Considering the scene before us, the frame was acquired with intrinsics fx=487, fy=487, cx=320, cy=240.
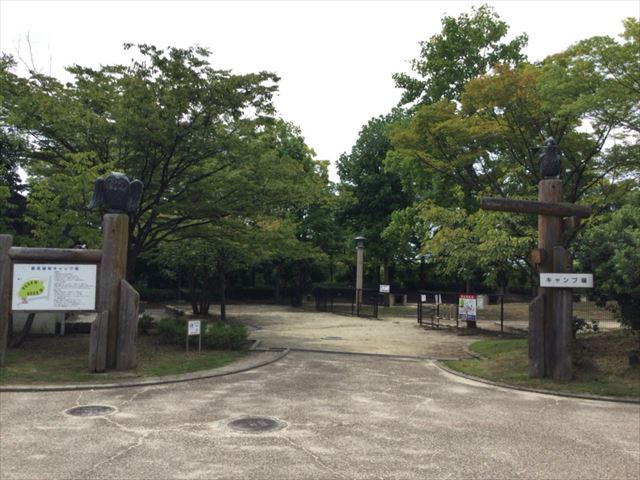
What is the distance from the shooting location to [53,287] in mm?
10227

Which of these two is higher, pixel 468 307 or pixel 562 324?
pixel 562 324

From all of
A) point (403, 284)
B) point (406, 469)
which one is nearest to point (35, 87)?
Answer: point (406, 469)

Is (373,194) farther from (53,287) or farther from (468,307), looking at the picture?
(53,287)

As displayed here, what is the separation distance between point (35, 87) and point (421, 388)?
12.9 meters

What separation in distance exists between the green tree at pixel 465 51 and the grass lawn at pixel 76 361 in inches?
693

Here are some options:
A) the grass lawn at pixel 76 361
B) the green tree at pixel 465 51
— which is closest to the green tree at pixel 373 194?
the green tree at pixel 465 51

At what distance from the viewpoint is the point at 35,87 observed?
1359cm

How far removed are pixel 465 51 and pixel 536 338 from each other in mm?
17547

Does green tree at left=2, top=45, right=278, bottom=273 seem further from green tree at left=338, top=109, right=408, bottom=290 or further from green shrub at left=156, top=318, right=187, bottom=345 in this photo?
green tree at left=338, top=109, right=408, bottom=290

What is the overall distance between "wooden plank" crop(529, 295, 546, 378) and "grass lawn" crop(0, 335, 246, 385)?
6739 mm

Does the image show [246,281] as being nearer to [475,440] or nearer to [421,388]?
[421,388]

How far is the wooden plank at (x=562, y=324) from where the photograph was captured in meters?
10.1

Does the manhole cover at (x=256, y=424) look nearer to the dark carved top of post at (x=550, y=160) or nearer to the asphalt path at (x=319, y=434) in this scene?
the asphalt path at (x=319, y=434)

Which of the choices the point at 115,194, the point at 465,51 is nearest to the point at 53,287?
the point at 115,194
